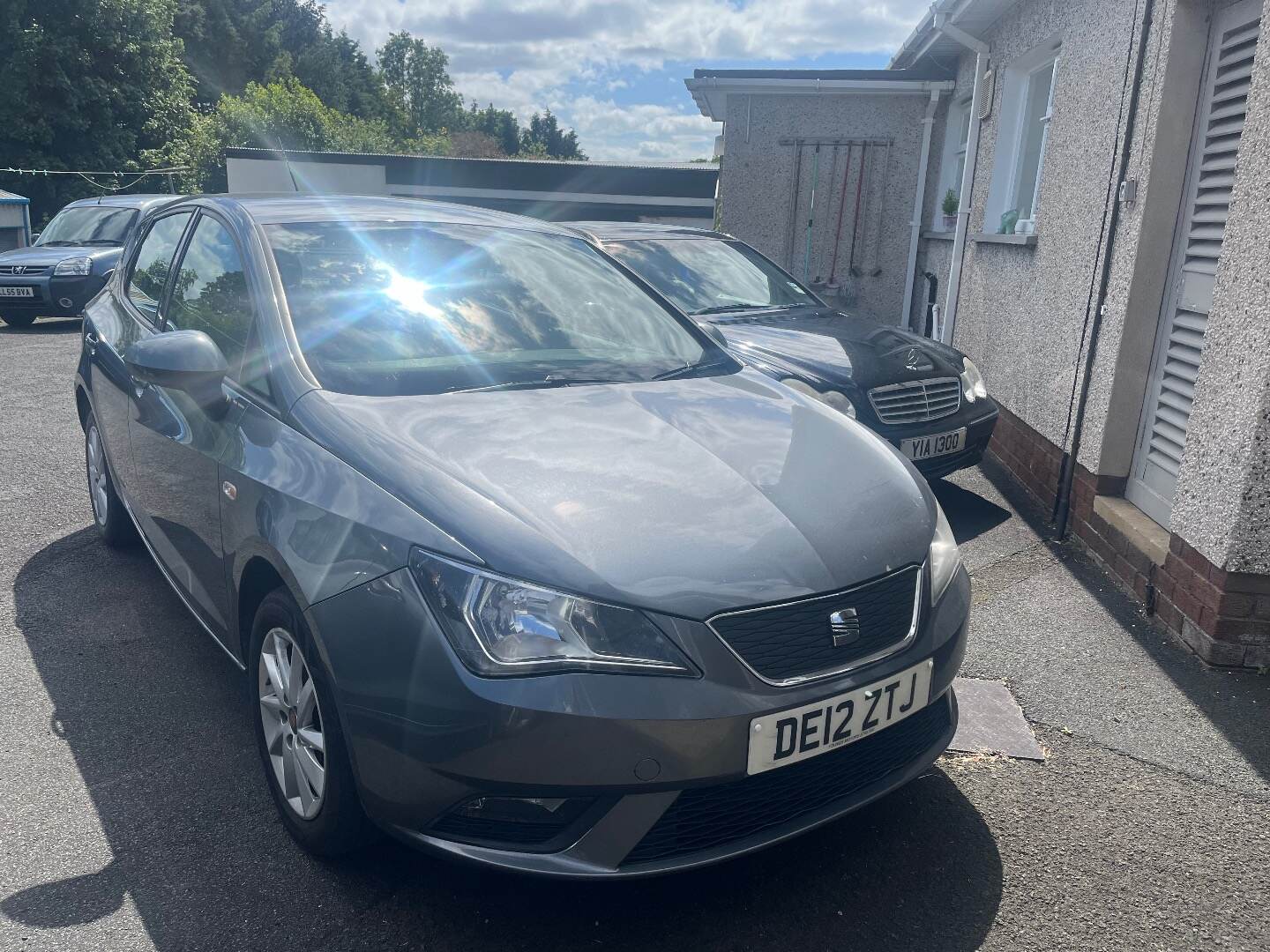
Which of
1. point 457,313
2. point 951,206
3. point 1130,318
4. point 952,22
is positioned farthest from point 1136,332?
point 951,206

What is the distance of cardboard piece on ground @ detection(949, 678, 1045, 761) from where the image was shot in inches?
128

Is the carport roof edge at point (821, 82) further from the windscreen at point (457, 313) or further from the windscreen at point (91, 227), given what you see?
the windscreen at point (91, 227)

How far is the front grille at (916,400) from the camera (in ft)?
17.7

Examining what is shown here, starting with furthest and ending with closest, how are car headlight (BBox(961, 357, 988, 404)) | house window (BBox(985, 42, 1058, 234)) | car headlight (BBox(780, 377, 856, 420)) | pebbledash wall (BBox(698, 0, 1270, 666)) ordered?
1. house window (BBox(985, 42, 1058, 234))
2. car headlight (BBox(961, 357, 988, 404))
3. car headlight (BBox(780, 377, 856, 420))
4. pebbledash wall (BBox(698, 0, 1270, 666))

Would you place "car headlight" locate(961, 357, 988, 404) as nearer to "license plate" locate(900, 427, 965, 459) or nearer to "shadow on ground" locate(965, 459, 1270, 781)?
"license plate" locate(900, 427, 965, 459)

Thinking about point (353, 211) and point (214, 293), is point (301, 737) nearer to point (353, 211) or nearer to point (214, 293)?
point (214, 293)

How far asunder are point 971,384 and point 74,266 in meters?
11.6

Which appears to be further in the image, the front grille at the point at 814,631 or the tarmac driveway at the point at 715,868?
the tarmac driveway at the point at 715,868

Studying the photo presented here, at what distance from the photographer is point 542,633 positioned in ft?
6.93

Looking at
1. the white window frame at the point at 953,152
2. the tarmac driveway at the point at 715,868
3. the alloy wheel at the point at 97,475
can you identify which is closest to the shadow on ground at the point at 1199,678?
the tarmac driveway at the point at 715,868

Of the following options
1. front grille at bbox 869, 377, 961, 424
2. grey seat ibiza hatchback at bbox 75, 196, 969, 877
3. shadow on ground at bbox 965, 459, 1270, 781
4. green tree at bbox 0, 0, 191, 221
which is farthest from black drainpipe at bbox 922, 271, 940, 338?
green tree at bbox 0, 0, 191, 221

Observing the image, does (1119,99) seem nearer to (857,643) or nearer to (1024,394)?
(1024,394)

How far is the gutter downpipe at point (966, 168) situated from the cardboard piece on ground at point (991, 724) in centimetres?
583

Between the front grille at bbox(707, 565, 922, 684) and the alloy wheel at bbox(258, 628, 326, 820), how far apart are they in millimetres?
1035
